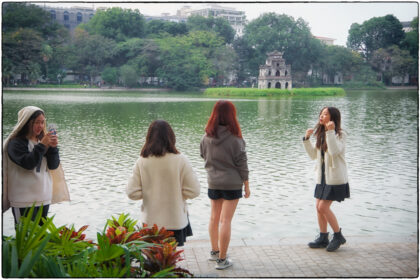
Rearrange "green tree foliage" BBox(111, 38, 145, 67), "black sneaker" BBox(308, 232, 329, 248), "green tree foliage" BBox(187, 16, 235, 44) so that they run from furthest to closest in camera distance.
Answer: "green tree foliage" BBox(187, 16, 235, 44), "green tree foliage" BBox(111, 38, 145, 67), "black sneaker" BBox(308, 232, 329, 248)

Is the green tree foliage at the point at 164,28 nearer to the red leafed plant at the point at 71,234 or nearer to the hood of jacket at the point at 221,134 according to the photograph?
the hood of jacket at the point at 221,134

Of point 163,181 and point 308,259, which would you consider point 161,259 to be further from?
point 308,259

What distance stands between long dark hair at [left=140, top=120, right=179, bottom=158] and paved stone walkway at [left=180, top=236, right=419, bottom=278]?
1.00 metres

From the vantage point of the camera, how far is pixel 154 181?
3.42 metres

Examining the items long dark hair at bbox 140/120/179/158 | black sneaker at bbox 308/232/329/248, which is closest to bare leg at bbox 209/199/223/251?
long dark hair at bbox 140/120/179/158

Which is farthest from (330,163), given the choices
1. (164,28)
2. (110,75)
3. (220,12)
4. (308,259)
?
(164,28)

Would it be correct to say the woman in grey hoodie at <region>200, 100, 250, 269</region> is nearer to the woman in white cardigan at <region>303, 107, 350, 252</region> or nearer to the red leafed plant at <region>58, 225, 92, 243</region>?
the woman in white cardigan at <region>303, 107, 350, 252</region>

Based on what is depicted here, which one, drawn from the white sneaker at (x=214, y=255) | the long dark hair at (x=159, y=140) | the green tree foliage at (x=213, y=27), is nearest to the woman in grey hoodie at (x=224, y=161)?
the white sneaker at (x=214, y=255)

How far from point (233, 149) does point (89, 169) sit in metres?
6.77

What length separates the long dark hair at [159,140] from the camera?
332 cm

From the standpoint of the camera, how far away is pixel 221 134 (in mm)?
3715

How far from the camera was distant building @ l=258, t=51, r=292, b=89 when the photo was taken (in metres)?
54.3

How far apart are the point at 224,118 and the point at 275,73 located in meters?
52.4

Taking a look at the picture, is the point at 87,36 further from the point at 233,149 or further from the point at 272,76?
the point at 233,149
